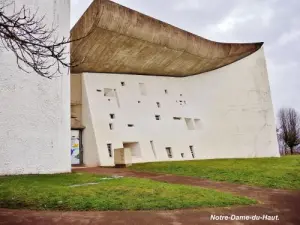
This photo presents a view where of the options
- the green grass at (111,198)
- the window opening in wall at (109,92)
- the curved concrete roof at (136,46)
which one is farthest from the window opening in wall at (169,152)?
the green grass at (111,198)

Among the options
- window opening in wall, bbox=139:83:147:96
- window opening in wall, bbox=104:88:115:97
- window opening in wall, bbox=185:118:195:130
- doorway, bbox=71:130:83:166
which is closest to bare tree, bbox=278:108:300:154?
window opening in wall, bbox=185:118:195:130

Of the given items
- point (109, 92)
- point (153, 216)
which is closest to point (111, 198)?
point (153, 216)

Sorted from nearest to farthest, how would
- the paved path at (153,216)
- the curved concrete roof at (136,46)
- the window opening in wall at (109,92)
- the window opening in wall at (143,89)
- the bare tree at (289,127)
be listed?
1. the paved path at (153,216)
2. the curved concrete roof at (136,46)
3. the window opening in wall at (109,92)
4. the window opening in wall at (143,89)
5. the bare tree at (289,127)

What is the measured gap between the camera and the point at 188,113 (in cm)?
1841

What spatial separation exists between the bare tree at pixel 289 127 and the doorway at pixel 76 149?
27.2 meters

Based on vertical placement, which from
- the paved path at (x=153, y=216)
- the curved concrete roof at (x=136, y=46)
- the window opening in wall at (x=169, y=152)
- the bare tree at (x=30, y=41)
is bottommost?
the paved path at (x=153, y=216)

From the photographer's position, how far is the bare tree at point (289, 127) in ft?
109

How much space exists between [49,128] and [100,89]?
5.80 metres

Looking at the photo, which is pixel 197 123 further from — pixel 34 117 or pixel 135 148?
pixel 34 117

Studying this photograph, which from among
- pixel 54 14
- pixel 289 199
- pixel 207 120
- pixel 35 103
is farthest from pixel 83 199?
pixel 207 120

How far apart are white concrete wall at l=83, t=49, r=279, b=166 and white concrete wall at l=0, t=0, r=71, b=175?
4.15 meters

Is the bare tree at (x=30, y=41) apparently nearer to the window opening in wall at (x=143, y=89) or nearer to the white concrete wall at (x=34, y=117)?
the white concrete wall at (x=34, y=117)

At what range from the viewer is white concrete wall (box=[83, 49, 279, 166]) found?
14.9m

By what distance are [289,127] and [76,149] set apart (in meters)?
29.4
